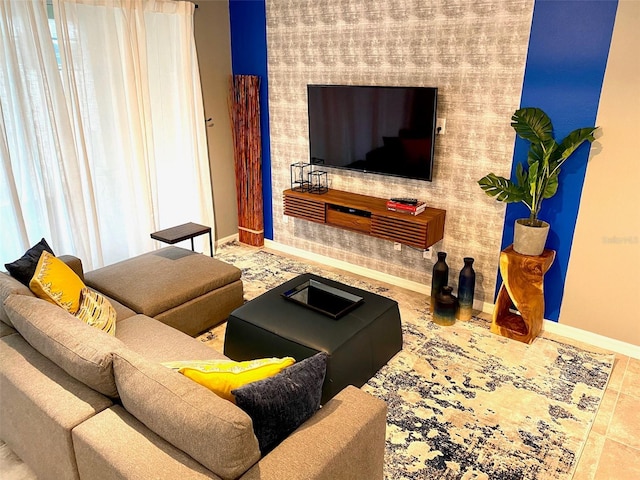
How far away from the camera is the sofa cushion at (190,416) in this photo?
1456 millimetres

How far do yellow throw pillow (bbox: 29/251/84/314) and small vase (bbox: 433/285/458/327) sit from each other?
2.41m

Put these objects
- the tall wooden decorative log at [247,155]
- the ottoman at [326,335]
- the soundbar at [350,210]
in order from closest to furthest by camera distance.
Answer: the ottoman at [326,335]
the soundbar at [350,210]
the tall wooden decorative log at [247,155]

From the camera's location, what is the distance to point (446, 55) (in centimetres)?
356

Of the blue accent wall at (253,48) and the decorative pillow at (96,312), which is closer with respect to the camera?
the decorative pillow at (96,312)

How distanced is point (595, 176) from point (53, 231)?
3.97 m

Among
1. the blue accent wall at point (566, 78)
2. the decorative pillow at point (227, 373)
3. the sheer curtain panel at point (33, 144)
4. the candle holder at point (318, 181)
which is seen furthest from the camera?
the candle holder at point (318, 181)

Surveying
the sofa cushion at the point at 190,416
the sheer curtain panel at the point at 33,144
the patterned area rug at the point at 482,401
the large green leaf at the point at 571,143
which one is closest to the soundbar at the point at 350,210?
the patterned area rug at the point at 482,401

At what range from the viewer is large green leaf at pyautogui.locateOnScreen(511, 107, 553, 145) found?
3.13 meters

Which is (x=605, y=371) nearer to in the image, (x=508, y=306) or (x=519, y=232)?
(x=508, y=306)

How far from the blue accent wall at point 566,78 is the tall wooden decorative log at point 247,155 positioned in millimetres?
2541

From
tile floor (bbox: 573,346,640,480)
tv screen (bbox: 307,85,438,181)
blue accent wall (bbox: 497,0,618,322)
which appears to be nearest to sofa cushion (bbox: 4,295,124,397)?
tile floor (bbox: 573,346,640,480)

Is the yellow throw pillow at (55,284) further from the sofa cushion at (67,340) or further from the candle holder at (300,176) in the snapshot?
the candle holder at (300,176)

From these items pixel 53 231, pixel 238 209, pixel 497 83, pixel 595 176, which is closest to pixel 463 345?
pixel 595 176

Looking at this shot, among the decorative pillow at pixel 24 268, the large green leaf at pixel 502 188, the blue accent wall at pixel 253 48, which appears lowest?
the decorative pillow at pixel 24 268
